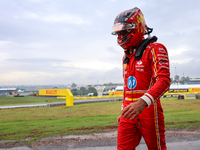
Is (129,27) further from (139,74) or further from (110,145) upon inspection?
(110,145)

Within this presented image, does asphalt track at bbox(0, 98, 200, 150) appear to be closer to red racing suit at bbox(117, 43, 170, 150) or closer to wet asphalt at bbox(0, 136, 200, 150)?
wet asphalt at bbox(0, 136, 200, 150)

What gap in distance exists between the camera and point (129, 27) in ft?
7.91

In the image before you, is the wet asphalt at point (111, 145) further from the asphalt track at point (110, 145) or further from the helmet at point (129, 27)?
the helmet at point (129, 27)

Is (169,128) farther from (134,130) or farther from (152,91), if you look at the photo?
Result: (152,91)

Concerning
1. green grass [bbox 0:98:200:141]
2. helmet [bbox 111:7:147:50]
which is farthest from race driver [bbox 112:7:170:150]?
green grass [bbox 0:98:200:141]

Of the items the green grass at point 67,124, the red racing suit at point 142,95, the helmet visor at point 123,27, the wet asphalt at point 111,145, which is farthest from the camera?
the green grass at point 67,124

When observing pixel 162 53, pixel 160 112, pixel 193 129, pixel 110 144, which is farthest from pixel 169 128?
pixel 162 53

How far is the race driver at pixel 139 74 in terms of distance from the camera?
2.30 m

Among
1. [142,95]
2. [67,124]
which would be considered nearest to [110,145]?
[142,95]

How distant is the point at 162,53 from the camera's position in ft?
7.20

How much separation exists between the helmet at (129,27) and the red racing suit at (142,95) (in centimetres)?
19

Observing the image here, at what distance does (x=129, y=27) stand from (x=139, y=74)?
2.09 ft

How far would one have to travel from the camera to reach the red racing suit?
87.0 inches

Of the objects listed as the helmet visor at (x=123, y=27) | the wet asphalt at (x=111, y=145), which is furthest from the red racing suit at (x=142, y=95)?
the wet asphalt at (x=111, y=145)
